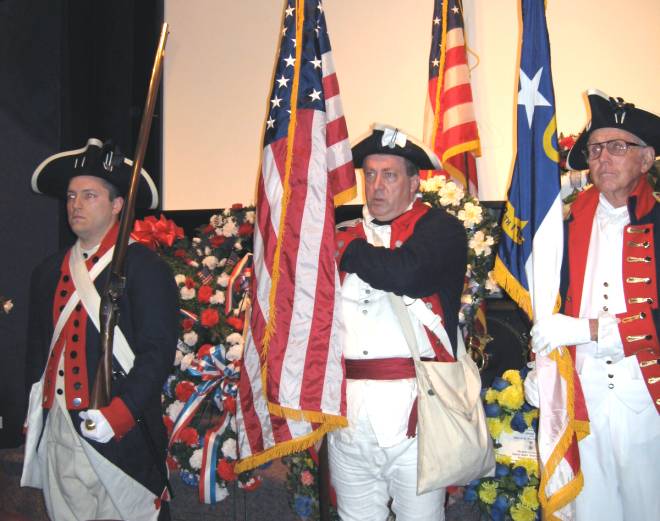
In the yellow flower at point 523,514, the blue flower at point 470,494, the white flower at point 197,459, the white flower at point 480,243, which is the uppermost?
the white flower at point 480,243

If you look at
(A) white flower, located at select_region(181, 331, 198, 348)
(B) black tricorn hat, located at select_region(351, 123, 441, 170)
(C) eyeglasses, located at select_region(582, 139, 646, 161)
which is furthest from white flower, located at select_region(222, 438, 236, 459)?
(C) eyeglasses, located at select_region(582, 139, 646, 161)

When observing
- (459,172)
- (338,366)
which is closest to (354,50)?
(459,172)

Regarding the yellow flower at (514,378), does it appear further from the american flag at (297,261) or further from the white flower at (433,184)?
Answer: the american flag at (297,261)

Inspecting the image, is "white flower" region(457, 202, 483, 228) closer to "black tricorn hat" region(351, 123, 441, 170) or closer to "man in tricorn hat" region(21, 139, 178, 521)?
"black tricorn hat" region(351, 123, 441, 170)

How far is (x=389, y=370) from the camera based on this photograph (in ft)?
7.84

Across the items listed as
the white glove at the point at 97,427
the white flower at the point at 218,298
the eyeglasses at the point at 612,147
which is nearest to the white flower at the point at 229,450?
the white flower at the point at 218,298

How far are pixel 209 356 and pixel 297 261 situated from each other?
3.90ft

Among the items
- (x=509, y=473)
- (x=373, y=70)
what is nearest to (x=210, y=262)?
(x=509, y=473)

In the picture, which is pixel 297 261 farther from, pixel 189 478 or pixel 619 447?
pixel 189 478

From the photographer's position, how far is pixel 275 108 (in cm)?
275

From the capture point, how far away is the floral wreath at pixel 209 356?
344 cm

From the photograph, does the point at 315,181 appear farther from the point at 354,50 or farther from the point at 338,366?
the point at 354,50

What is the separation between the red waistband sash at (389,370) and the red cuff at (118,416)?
84 cm

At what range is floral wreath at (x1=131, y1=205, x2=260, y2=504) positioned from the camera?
135 inches
